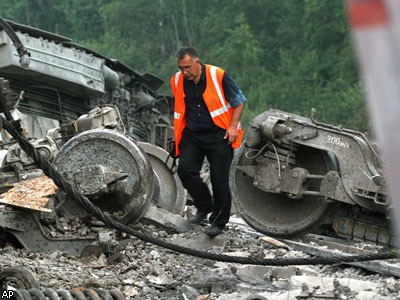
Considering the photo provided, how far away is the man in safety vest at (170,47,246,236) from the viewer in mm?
7570

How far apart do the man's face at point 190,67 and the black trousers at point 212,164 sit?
1.53ft

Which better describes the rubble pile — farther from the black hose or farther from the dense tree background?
the dense tree background

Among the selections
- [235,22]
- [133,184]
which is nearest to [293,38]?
[235,22]

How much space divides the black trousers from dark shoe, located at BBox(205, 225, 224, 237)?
0.11ft

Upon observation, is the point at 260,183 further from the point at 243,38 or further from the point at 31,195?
the point at 243,38

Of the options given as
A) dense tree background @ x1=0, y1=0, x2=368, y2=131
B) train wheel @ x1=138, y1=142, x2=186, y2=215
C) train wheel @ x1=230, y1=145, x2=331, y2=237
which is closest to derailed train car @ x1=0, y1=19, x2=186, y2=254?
train wheel @ x1=138, y1=142, x2=186, y2=215

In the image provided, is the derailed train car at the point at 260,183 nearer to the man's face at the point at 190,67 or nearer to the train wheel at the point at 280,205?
the train wheel at the point at 280,205

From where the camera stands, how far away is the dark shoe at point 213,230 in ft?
24.8

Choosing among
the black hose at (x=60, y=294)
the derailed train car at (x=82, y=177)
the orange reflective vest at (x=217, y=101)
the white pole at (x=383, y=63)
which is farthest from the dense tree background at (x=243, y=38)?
the white pole at (x=383, y=63)

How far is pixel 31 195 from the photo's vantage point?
776cm

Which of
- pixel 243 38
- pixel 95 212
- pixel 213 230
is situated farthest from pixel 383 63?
pixel 243 38

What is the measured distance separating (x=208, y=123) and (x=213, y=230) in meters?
0.87

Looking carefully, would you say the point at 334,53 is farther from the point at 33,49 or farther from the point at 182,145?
the point at 182,145

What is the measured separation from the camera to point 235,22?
52.0m
